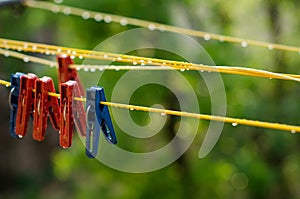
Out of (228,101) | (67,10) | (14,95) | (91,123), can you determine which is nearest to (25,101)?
(14,95)

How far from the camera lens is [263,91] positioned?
117 inches

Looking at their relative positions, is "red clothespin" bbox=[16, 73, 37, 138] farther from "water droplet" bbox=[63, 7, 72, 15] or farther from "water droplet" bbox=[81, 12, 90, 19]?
"water droplet" bbox=[81, 12, 90, 19]

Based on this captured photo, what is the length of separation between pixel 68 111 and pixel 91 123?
0.05m

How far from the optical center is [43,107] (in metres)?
1.05


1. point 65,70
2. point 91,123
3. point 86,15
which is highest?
point 86,15

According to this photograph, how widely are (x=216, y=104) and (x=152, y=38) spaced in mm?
413

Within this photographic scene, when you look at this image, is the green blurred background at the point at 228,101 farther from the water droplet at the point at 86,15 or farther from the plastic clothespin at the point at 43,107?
the plastic clothespin at the point at 43,107

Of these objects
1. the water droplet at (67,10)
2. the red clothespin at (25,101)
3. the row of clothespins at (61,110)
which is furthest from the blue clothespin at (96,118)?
the water droplet at (67,10)

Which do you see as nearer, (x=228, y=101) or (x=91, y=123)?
(x=91, y=123)

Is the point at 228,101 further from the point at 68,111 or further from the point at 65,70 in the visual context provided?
the point at 68,111

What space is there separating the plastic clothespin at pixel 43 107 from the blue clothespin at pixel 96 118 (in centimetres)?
9

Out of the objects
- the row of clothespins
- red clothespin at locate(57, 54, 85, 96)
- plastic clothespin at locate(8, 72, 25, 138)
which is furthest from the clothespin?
red clothespin at locate(57, 54, 85, 96)

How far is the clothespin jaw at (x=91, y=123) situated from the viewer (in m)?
0.98

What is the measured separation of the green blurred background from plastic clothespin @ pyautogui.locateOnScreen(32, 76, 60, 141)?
1.28 metres
